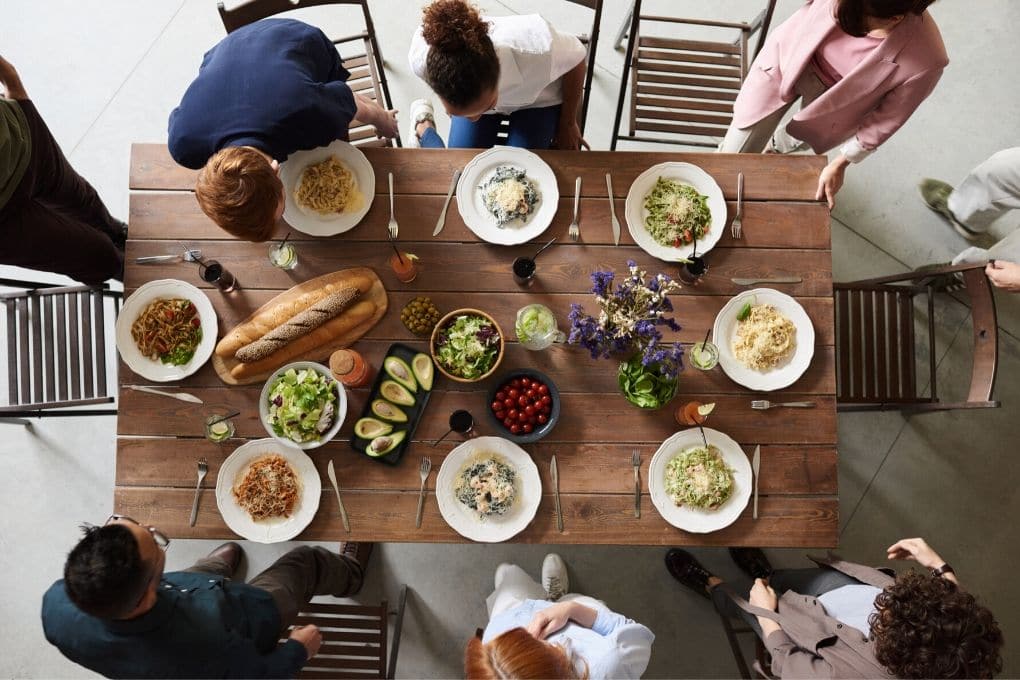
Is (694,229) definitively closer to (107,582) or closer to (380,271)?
(380,271)

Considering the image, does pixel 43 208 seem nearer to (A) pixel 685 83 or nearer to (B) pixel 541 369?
(B) pixel 541 369

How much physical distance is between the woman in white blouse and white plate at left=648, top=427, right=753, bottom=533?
1.27m

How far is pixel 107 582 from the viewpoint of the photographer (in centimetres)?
168

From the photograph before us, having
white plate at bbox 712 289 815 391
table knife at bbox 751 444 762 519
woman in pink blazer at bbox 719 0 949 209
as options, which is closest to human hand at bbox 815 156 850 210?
woman in pink blazer at bbox 719 0 949 209

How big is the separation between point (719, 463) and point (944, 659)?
0.79m

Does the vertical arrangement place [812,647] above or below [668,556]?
above

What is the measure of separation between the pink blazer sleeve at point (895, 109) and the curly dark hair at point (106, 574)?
8.86 feet

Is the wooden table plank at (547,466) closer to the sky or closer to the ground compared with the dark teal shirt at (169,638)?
closer to the sky

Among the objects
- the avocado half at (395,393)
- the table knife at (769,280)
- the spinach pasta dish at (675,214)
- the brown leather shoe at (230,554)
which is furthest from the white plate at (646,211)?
the brown leather shoe at (230,554)

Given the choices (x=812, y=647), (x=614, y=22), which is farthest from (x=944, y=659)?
(x=614, y=22)

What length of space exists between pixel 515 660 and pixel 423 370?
922 mm

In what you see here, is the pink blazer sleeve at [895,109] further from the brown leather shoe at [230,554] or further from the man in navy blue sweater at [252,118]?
the brown leather shoe at [230,554]

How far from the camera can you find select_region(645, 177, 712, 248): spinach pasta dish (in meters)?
2.12

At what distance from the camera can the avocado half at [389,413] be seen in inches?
81.3
